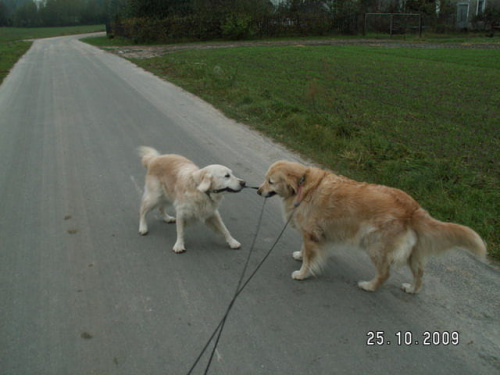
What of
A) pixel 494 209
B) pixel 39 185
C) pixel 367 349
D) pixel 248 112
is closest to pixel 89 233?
pixel 39 185

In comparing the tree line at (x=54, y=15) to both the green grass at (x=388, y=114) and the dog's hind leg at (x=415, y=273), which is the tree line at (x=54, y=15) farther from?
the dog's hind leg at (x=415, y=273)

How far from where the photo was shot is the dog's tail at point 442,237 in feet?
12.2

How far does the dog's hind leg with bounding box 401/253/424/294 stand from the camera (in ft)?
13.6

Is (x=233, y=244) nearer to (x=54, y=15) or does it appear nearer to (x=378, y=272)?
(x=378, y=272)

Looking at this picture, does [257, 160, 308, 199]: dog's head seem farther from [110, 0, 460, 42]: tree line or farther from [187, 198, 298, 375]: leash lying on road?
[110, 0, 460, 42]: tree line

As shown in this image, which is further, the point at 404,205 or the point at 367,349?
the point at 404,205

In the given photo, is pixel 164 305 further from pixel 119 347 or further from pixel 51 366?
pixel 51 366

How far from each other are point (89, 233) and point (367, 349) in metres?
4.00

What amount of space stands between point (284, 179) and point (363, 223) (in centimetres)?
105

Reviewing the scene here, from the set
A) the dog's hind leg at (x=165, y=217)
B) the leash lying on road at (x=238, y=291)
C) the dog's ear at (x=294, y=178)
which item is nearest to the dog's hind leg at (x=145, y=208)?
the dog's hind leg at (x=165, y=217)

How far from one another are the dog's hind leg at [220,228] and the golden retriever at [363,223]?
0.84m

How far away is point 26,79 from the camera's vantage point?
19.2 m
